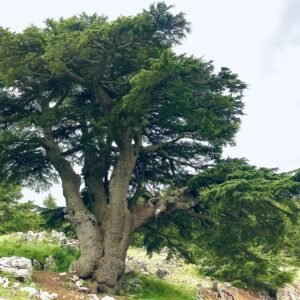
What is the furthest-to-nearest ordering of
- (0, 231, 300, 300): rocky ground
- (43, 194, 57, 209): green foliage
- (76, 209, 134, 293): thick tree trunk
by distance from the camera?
(43, 194, 57, 209): green foliage, (76, 209, 134, 293): thick tree trunk, (0, 231, 300, 300): rocky ground

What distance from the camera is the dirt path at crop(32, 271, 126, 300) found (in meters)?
14.0

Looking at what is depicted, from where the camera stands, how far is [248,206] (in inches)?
592

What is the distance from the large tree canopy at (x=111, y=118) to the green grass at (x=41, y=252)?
9.57 feet

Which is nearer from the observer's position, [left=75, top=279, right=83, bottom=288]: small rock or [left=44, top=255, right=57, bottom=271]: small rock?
[left=75, top=279, right=83, bottom=288]: small rock

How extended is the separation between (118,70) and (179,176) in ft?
19.3

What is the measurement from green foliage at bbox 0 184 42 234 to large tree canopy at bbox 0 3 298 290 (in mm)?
14250

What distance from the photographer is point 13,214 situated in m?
34.2

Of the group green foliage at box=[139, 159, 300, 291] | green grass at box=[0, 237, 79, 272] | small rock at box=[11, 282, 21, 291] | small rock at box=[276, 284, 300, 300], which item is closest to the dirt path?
small rock at box=[11, 282, 21, 291]

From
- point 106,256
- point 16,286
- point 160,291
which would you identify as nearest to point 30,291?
point 16,286

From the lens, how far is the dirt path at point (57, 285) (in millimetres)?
13977

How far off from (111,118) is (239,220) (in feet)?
21.6

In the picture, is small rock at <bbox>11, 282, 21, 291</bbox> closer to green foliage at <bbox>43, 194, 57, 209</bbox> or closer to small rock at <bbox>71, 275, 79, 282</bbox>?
small rock at <bbox>71, 275, 79, 282</bbox>

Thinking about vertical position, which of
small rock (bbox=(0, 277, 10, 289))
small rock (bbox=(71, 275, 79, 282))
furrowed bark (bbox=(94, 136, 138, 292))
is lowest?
small rock (bbox=(0, 277, 10, 289))

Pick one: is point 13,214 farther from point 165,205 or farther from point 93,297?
point 93,297
